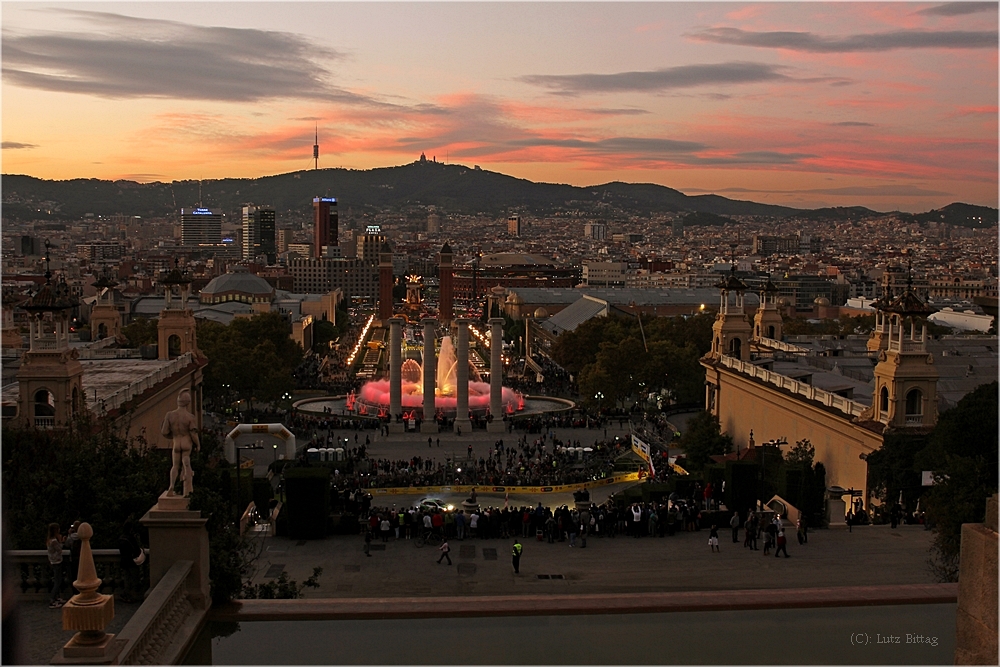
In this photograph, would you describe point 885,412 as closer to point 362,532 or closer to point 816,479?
point 816,479

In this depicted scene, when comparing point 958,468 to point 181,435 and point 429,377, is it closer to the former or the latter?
point 181,435

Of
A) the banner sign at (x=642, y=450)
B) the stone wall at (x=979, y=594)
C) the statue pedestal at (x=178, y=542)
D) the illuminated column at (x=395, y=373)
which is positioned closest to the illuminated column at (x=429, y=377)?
the illuminated column at (x=395, y=373)

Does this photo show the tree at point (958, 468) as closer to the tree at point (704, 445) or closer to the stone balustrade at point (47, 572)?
the tree at point (704, 445)

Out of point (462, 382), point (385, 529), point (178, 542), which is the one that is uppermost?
point (178, 542)

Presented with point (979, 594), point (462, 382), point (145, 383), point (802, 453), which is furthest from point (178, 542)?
point (462, 382)

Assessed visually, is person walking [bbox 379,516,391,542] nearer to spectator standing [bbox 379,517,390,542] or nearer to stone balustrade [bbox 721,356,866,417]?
spectator standing [bbox 379,517,390,542]

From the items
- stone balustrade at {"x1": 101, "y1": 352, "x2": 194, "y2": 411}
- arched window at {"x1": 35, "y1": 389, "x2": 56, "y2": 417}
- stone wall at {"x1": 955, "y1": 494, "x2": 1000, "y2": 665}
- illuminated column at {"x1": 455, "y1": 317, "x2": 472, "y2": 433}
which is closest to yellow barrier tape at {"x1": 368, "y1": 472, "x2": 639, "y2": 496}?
stone balustrade at {"x1": 101, "y1": 352, "x2": 194, "y2": 411}
